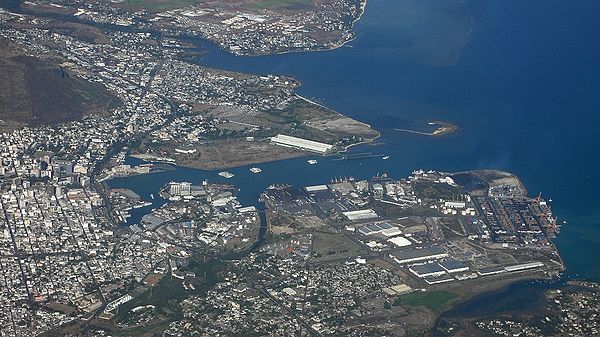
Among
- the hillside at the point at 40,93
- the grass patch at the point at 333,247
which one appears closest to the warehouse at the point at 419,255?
the grass patch at the point at 333,247

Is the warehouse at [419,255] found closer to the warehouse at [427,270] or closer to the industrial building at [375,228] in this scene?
the warehouse at [427,270]

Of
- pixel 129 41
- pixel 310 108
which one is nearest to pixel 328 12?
pixel 129 41

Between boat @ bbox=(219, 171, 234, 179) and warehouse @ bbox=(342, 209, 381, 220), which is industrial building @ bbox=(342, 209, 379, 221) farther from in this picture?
boat @ bbox=(219, 171, 234, 179)

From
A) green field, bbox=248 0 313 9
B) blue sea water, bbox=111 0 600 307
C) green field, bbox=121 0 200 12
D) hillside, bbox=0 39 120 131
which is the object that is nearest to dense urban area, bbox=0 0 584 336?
hillside, bbox=0 39 120 131

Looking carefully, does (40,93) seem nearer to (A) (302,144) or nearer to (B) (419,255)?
(A) (302,144)

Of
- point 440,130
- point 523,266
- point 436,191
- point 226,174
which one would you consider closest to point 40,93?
point 226,174
